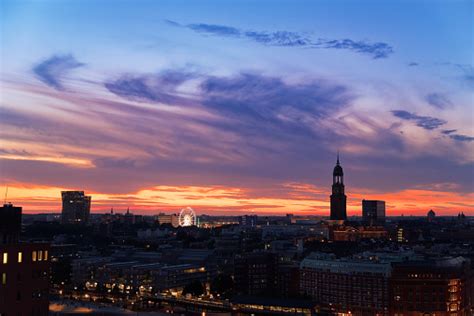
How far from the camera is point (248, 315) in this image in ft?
161

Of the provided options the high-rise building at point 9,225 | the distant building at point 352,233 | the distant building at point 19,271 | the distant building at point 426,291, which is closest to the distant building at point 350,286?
the distant building at point 426,291

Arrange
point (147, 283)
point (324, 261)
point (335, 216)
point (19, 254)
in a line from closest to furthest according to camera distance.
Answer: point (19, 254)
point (324, 261)
point (147, 283)
point (335, 216)

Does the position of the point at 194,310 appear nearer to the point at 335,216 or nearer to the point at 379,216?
the point at 335,216

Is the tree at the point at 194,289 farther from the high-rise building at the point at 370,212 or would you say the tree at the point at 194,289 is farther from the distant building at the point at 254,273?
the high-rise building at the point at 370,212

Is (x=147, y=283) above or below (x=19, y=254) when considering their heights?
below

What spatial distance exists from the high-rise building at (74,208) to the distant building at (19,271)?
174 meters

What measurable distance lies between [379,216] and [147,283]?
14354cm

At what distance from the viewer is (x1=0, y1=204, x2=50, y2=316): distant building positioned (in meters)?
20.6

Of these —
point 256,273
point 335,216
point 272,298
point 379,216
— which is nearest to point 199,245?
point 256,273

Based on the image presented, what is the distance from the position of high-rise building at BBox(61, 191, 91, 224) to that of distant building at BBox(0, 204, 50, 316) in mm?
174485

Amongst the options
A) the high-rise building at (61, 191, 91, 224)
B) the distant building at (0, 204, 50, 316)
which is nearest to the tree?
the distant building at (0, 204, 50, 316)

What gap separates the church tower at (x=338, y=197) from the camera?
142 metres

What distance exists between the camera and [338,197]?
143 metres

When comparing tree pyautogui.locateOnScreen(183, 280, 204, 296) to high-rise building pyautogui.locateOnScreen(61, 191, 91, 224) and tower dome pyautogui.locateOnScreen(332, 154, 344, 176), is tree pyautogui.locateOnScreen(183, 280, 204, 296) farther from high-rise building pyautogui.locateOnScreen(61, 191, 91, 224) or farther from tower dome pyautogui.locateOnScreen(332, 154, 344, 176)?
high-rise building pyautogui.locateOnScreen(61, 191, 91, 224)
